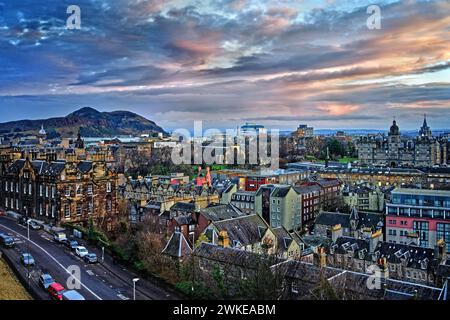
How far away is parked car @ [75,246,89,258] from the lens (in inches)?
531

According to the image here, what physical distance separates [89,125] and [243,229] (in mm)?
69777

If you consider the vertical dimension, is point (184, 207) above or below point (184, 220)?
above

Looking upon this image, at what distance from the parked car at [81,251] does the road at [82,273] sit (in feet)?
0.43

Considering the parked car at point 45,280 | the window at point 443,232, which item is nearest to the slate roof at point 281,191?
the window at point 443,232

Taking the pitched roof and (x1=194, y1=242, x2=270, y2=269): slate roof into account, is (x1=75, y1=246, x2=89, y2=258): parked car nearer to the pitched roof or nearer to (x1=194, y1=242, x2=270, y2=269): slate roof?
(x1=194, y1=242, x2=270, y2=269): slate roof

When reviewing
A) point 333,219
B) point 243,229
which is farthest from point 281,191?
point 243,229

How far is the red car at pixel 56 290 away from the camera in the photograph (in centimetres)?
981

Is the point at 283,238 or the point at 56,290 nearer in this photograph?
the point at 56,290

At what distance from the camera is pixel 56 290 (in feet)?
32.6

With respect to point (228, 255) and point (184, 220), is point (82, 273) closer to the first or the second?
point (228, 255)

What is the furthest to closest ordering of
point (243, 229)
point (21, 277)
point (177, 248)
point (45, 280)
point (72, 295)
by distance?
1. point (243, 229)
2. point (177, 248)
3. point (21, 277)
4. point (45, 280)
5. point (72, 295)

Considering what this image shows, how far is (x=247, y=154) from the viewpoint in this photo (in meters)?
57.9
